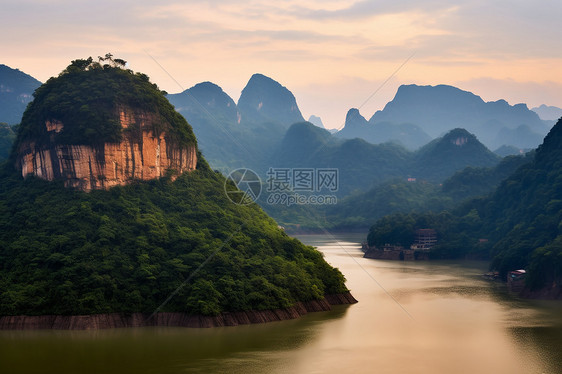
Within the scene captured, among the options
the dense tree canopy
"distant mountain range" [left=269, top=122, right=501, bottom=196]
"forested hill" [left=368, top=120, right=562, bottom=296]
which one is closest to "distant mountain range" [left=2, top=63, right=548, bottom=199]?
"distant mountain range" [left=269, top=122, right=501, bottom=196]

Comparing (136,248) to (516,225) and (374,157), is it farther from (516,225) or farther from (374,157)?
(374,157)

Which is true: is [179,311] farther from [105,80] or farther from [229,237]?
[105,80]

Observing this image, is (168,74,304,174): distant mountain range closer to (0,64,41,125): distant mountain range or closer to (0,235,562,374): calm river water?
(0,64,41,125): distant mountain range

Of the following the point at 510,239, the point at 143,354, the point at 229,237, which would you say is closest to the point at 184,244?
the point at 229,237

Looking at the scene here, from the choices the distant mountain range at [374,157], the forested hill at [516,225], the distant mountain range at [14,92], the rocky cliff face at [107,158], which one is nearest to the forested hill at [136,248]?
the rocky cliff face at [107,158]

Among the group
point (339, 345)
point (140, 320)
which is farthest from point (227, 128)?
point (339, 345)

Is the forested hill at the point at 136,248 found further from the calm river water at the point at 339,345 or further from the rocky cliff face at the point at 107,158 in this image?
the calm river water at the point at 339,345
